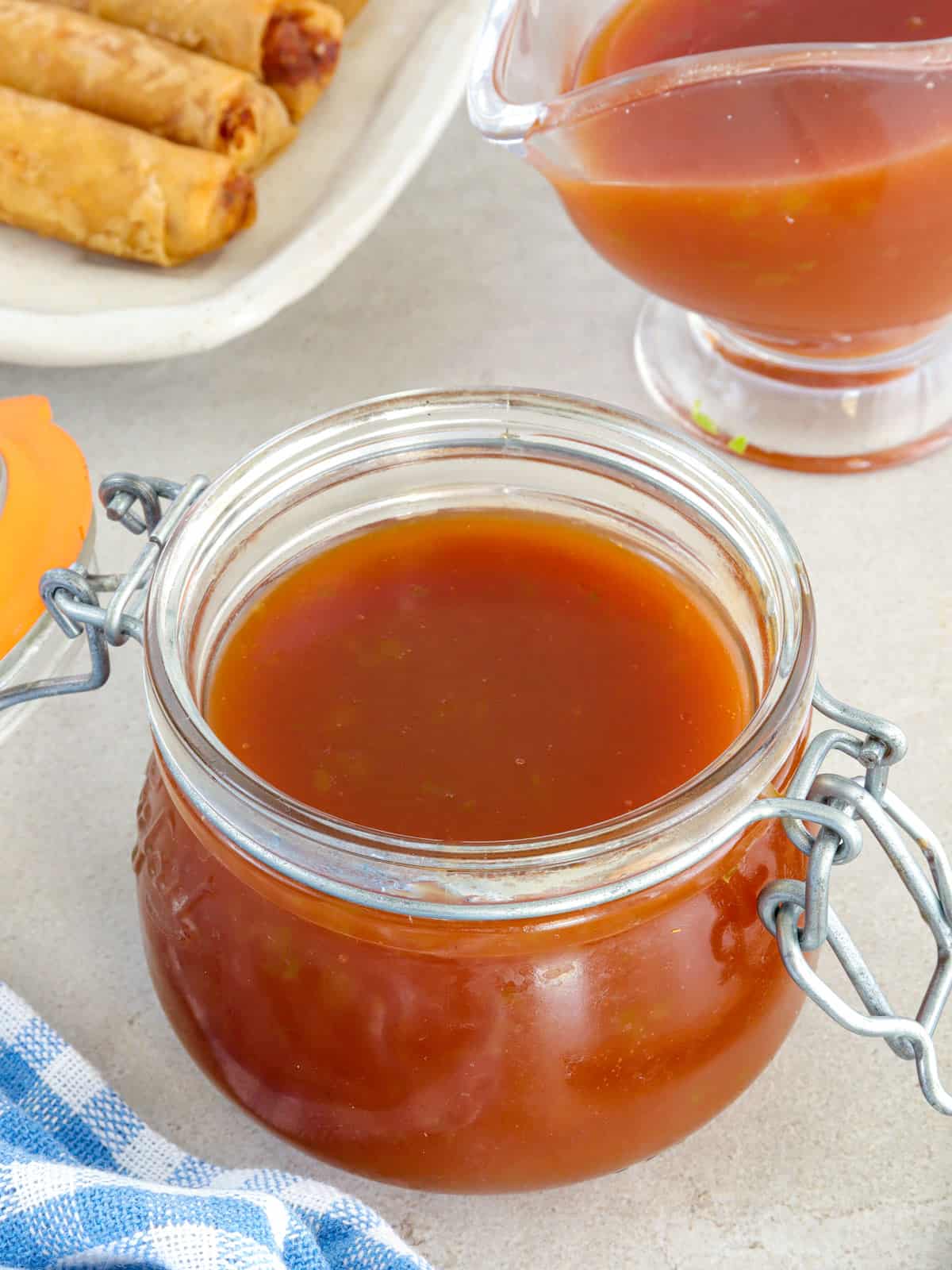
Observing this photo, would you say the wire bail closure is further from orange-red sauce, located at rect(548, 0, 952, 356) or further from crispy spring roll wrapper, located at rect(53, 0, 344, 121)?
crispy spring roll wrapper, located at rect(53, 0, 344, 121)

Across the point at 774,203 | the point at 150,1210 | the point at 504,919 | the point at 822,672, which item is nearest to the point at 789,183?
the point at 774,203

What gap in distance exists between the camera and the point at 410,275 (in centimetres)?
117

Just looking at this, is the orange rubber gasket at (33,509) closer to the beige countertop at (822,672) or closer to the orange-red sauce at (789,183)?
the beige countertop at (822,672)

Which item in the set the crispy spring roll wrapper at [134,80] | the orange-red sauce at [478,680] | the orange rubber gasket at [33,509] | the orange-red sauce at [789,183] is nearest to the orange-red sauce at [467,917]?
the orange-red sauce at [478,680]

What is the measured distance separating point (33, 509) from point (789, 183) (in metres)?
0.43

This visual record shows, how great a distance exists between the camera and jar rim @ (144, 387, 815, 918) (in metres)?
0.52

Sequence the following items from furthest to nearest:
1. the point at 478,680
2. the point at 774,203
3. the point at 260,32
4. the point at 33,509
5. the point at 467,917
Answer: the point at 260,32 → the point at 774,203 → the point at 33,509 → the point at 478,680 → the point at 467,917

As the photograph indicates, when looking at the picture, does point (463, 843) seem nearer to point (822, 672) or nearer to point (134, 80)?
point (822, 672)

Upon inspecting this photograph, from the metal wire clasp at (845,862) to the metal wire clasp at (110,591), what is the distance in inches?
10.1

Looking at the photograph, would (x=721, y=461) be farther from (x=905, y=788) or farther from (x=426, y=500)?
(x=905, y=788)

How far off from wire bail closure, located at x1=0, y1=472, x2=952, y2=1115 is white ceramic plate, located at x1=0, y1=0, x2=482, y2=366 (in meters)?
0.38

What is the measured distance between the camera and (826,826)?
0.54m

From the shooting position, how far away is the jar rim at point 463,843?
517mm

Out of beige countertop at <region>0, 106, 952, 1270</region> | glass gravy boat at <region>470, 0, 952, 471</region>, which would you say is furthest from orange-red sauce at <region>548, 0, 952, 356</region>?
beige countertop at <region>0, 106, 952, 1270</region>
